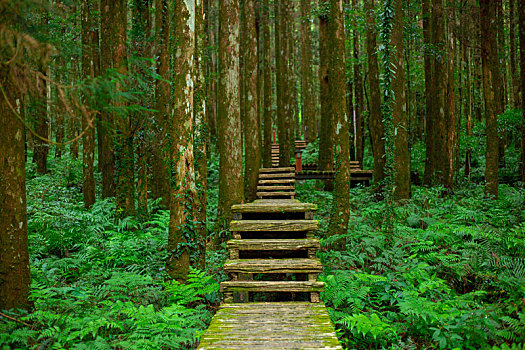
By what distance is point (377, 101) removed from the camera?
13.8 metres

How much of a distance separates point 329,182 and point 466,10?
1156 cm

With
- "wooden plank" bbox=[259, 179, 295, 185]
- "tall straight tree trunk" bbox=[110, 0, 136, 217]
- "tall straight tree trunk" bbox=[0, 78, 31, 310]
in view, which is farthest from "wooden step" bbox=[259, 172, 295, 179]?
"tall straight tree trunk" bbox=[0, 78, 31, 310]

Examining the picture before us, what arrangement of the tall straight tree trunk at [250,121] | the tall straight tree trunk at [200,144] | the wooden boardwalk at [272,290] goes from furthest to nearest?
the tall straight tree trunk at [250,121], the tall straight tree trunk at [200,144], the wooden boardwalk at [272,290]

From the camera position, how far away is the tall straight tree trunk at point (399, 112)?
11062mm

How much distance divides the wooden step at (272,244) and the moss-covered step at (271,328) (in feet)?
3.86

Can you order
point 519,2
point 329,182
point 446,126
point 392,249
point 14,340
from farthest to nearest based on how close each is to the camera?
point 329,182 < point 446,126 < point 519,2 < point 392,249 < point 14,340

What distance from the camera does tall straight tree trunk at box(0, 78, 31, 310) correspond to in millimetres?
4223

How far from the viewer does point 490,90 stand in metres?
11.3

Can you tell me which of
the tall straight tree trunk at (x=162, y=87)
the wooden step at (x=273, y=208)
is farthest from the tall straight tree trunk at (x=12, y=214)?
the tall straight tree trunk at (x=162, y=87)

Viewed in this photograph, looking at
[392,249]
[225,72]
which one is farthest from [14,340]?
[225,72]

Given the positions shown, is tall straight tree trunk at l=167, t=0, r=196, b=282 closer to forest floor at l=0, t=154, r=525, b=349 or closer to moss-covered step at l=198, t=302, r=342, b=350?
forest floor at l=0, t=154, r=525, b=349

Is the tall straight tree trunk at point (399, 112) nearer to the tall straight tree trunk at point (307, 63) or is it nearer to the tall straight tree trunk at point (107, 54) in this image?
the tall straight tree trunk at point (107, 54)

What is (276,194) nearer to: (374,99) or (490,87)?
(374,99)

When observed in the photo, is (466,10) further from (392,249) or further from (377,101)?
(392,249)
